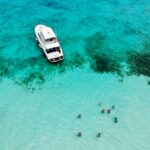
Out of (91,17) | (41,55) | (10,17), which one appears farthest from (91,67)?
(10,17)

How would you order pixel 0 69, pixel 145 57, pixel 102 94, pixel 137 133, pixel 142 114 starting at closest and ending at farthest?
1. pixel 137 133
2. pixel 142 114
3. pixel 102 94
4. pixel 0 69
5. pixel 145 57

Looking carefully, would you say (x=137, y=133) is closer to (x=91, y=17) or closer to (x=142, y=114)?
(x=142, y=114)

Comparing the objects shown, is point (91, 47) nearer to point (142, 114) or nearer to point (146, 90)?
point (146, 90)

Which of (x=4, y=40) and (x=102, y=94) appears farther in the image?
(x=4, y=40)

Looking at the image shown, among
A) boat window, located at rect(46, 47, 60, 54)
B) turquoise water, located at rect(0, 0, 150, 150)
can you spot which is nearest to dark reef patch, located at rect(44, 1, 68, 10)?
turquoise water, located at rect(0, 0, 150, 150)

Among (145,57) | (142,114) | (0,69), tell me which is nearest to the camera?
(142,114)
